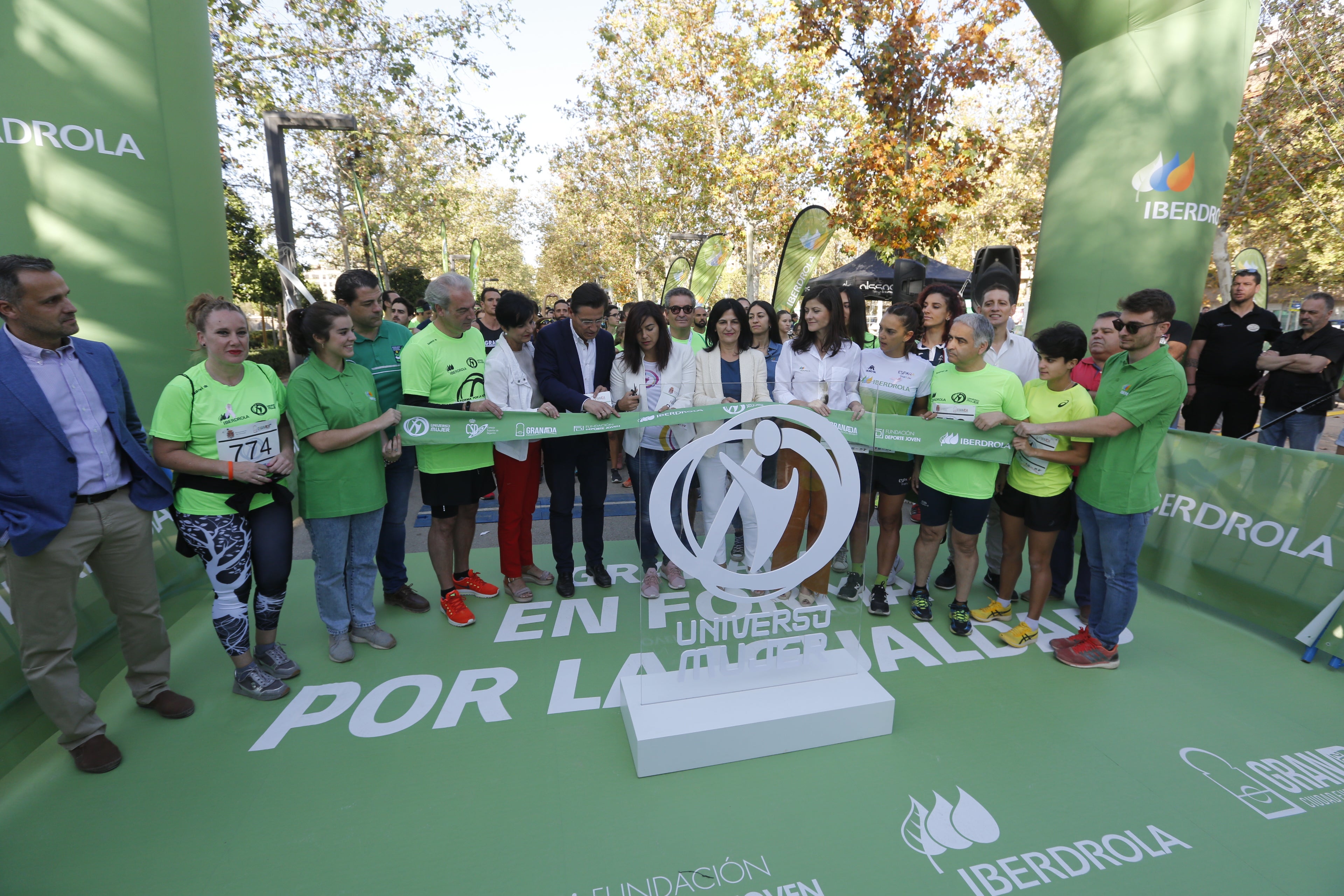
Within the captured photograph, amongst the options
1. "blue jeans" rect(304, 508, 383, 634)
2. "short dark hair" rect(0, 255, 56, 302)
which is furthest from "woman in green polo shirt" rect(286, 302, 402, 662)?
"short dark hair" rect(0, 255, 56, 302)

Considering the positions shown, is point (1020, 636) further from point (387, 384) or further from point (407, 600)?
point (387, 384)

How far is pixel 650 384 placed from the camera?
3752 mm

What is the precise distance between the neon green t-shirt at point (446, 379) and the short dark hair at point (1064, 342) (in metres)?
3.04

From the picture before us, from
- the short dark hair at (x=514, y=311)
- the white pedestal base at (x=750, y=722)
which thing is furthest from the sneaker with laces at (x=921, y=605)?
the short dark hair at (x=514, y=311)

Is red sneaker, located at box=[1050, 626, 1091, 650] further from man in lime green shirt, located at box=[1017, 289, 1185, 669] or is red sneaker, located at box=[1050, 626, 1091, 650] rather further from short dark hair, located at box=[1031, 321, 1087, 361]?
short dark hair, located at box=[1031, 321, 1087, 361]

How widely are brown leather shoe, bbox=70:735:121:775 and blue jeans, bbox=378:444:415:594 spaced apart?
131 cm

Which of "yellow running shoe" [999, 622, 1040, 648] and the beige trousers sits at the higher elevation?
the beige trousers

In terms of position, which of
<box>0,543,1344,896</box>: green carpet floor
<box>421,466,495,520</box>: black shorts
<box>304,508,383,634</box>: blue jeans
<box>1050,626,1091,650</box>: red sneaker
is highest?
<box>421,466,495,520</box>: black shorts

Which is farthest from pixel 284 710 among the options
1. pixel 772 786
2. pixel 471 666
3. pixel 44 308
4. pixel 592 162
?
pixel 592 162

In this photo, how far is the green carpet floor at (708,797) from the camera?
203 cm

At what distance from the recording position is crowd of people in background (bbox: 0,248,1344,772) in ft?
8.05

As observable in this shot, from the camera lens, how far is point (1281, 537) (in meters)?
3.56

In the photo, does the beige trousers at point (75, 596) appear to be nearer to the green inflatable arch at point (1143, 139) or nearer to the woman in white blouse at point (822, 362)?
the woman in white blouse at point (822, 362)

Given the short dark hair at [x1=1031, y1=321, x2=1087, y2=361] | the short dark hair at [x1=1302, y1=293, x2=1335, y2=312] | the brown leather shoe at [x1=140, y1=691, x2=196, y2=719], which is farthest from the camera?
the short dark hair at [x1=1302, y1=293, x2=1335, y2=312]
